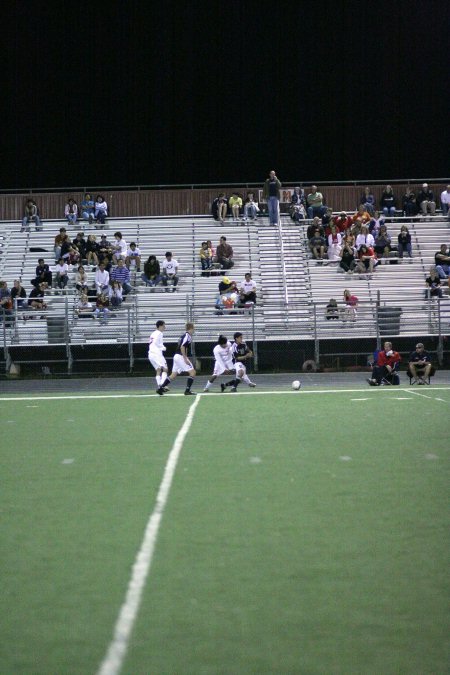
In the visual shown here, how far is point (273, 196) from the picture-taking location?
35.8 meters

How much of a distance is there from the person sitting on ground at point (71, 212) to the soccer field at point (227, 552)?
2403cm

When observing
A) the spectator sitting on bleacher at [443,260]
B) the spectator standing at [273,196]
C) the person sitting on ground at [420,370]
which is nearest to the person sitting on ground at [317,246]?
the spectator standing at [273,196]

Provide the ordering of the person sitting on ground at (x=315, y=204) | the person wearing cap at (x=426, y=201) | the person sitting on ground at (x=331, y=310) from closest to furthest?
the person sitting on ground at (x=331, y=310), the person sitting on ground at (x=315, y=204), the person wearing cap at (x=426, y=201)

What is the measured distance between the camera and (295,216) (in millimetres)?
36812

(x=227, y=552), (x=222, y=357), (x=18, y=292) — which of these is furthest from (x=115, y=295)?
(x=227, y=552)

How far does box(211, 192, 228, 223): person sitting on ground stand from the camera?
3706 cm

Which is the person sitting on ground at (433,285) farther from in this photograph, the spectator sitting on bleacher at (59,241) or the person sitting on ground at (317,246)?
the spectator sitting on bleacher at (59,241)

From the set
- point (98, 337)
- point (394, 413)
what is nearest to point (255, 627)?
point (394, 413)

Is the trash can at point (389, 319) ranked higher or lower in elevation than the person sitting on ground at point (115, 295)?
lower

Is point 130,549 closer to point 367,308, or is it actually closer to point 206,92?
point 367,308

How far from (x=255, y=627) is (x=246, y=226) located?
31.9m

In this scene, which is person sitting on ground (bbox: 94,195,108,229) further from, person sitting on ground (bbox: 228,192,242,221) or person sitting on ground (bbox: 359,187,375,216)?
person sitting on ground (bbox: 359,187,375,216)

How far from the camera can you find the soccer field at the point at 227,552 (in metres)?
4.98

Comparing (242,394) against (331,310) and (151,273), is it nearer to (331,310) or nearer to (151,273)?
(331,310)
